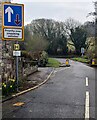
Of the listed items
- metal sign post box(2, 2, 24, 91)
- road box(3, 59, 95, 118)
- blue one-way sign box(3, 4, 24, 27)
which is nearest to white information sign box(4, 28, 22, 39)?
metal sign post box(2, 2, 24, 91)

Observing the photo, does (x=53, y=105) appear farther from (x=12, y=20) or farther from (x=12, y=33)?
(x=12, y=20)

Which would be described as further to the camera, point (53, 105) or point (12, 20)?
point (12, 20)

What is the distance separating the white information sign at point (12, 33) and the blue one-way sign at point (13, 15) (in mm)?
227

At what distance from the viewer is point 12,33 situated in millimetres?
10969

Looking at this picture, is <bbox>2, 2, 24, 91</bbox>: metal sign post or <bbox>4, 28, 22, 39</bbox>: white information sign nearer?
<bbox>2, 2, 24, 91</bbox>: metal sign post

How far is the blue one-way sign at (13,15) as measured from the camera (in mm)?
10617

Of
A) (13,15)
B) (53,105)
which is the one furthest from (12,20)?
(53,105)

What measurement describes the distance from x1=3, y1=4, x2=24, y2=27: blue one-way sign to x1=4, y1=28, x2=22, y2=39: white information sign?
23cm

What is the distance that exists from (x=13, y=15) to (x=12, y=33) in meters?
0.76

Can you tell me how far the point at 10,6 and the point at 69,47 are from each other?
61.0 m

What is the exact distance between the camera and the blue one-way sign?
10617mm

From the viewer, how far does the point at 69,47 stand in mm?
71188

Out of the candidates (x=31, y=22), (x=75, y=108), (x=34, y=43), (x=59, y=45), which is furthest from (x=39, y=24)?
(x=75, y=108)

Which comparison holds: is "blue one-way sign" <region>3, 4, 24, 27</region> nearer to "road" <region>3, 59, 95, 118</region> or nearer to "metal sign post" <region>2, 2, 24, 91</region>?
"metal sign post" <region>2, 2, 24, 91</region>
